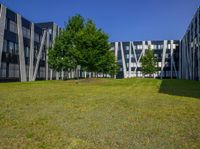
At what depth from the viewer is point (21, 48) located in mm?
55688

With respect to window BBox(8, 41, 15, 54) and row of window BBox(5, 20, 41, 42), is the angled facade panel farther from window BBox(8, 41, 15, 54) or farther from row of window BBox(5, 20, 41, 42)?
window BBox(8, 41, 15, 54)

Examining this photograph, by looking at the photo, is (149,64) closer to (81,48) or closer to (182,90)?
(81,48)

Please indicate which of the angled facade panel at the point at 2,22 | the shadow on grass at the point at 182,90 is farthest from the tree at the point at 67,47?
the shadow on grass at the point at 182,90

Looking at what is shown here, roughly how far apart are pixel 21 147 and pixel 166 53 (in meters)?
102

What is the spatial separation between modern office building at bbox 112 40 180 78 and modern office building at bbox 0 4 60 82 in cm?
4578

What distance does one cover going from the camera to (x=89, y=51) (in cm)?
4284

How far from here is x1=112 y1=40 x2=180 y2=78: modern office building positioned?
103 m

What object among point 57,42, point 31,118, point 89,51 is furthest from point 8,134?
point 57,42

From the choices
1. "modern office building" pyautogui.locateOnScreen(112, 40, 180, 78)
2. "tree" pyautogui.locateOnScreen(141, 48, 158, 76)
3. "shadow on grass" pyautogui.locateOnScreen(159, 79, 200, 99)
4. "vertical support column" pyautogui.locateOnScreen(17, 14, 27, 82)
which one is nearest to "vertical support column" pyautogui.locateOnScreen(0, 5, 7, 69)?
"vertical support column" pyautogui.locateOnScreen(17, 14, 27, 82)

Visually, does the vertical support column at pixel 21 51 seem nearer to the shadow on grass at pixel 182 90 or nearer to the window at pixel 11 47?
the window at pixel 11 47

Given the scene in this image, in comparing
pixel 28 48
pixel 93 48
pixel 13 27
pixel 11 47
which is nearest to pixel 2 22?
pixel 13 27

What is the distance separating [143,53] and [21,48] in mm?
62970

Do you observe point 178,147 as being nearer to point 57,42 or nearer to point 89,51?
point 89,51

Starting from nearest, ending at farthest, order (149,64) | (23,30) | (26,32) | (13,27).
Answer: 1. (13,27)
2. (23,30)
3. (26,32)
4. (149,64)
